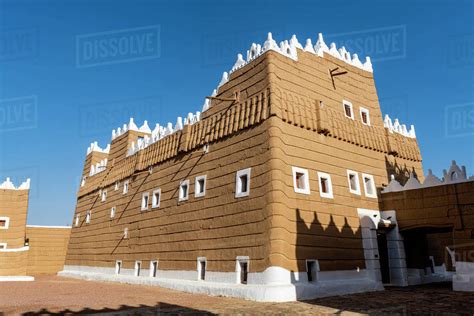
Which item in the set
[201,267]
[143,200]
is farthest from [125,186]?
[201,267]

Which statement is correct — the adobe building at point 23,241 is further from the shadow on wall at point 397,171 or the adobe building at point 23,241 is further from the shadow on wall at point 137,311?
the shadow on wall at point 397,171

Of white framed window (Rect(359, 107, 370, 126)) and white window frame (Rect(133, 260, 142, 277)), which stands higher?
white framed window (Rect(359, 107, 370, 126))

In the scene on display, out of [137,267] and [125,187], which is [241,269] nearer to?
[137,267]

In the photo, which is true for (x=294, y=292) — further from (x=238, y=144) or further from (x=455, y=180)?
(x=455, y=180)

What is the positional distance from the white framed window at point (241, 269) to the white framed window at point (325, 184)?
4.99m

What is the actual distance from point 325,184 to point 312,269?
4.26 m

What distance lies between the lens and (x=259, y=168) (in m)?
16.7

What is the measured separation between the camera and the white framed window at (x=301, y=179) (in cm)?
1689

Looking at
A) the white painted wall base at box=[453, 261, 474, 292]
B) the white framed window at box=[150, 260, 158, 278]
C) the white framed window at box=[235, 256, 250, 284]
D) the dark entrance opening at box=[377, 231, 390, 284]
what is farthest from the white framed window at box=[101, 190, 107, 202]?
the white painted wall base at box=[453, 261, 474, 292]

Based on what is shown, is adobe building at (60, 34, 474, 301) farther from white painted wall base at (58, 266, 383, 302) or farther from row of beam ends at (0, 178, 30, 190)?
row of beam ends at (0, 178, 30, 190)

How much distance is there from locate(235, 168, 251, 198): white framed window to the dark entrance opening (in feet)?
27.7

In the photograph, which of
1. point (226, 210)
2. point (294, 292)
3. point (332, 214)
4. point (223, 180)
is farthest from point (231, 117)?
point (294, 292)

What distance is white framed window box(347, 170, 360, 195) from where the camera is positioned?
64.3 ft

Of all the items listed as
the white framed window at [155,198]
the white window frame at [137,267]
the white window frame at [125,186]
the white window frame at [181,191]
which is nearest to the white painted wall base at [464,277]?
the white window frame at [181,191]
